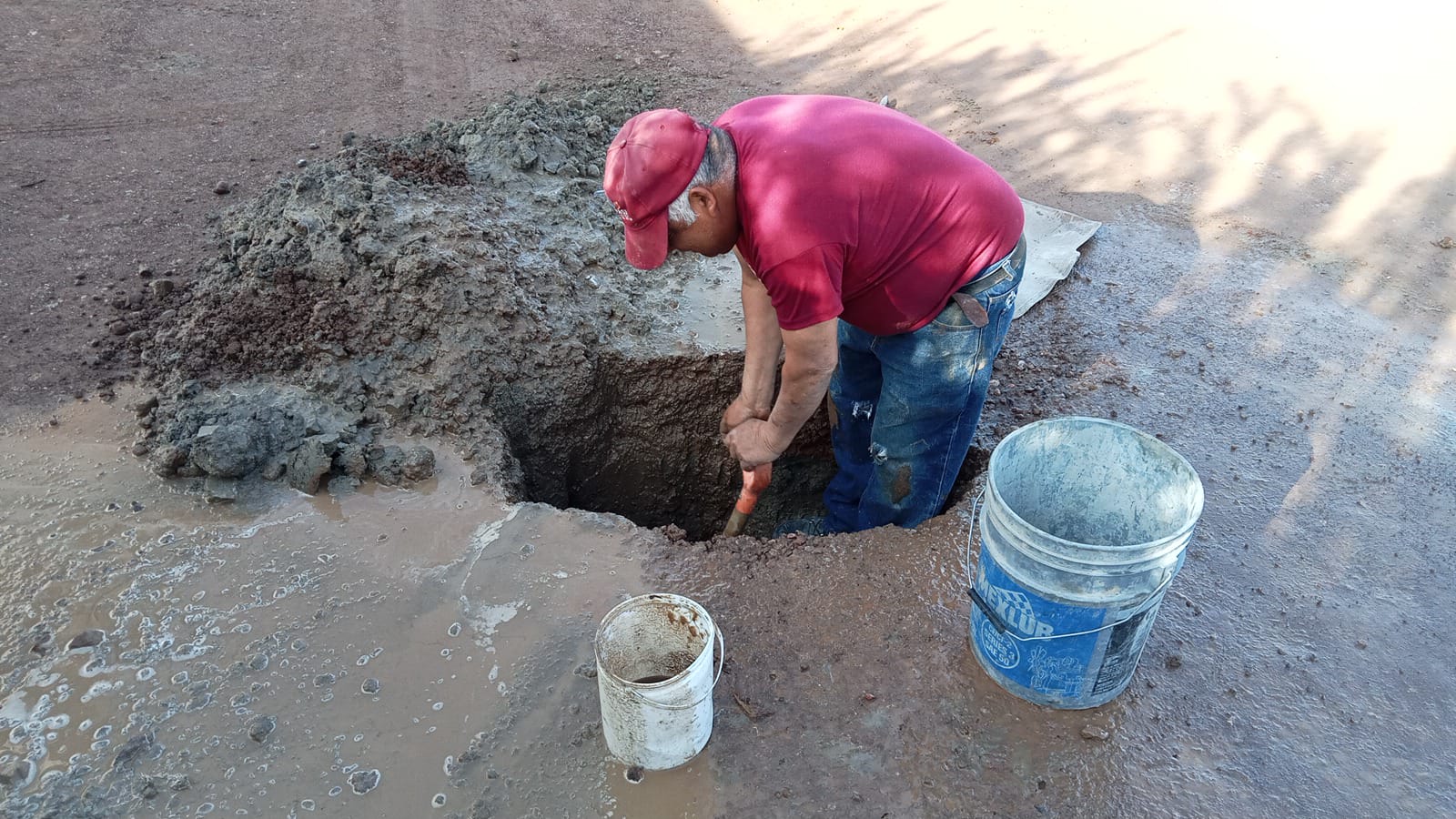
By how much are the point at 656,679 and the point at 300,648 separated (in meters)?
1.01

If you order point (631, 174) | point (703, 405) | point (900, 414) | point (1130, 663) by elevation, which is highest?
point (631, 174)

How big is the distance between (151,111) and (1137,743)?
6.27m

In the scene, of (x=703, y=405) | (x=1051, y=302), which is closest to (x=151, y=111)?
(x=703, y=405)

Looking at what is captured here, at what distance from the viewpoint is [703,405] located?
3893 mm

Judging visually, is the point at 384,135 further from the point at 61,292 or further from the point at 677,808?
the point at 677,808

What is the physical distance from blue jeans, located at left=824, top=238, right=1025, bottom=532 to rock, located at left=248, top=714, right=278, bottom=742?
77.2 inches

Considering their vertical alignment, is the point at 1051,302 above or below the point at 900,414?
below

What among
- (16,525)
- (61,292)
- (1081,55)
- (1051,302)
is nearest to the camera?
(16,525)

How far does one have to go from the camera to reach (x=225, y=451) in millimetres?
2881

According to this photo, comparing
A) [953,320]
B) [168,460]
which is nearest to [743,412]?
[953,320]

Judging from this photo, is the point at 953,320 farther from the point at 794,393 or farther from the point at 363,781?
the point at 363,781

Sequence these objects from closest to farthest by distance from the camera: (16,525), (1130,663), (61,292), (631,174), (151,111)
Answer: (631,174) < (1130,663) < (16,525) < (61,292) < (151,111)

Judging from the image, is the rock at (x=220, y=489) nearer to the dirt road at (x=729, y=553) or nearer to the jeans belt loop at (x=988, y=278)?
the dirt road at (x=729, y=553)

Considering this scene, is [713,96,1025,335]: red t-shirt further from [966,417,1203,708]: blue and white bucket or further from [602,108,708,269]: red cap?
[966,417,1203,708]: blue and white bucket
